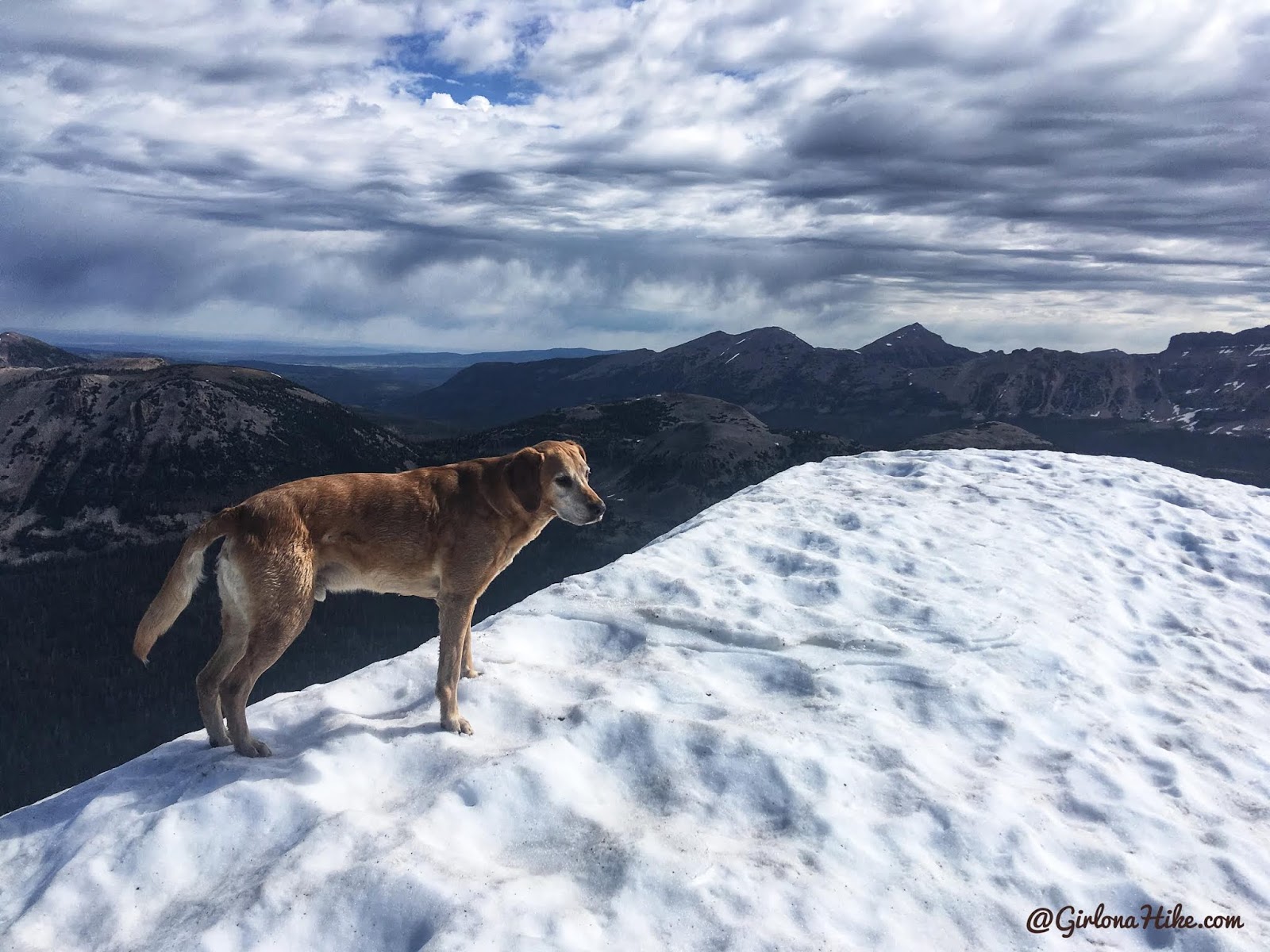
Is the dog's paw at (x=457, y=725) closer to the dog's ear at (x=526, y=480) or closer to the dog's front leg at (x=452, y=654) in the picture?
the dog's front leg at (x=452, y=654)

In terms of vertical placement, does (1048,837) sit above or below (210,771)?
below

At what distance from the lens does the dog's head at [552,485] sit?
Answer: 7688 millimetres

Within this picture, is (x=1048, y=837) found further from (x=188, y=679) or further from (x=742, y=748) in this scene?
(x=188, y=679)

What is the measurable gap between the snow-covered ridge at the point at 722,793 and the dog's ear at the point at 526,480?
213cm

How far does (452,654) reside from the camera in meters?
7.43

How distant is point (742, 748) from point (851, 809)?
1.08 m

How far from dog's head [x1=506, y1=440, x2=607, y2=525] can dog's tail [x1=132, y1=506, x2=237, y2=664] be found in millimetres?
2664

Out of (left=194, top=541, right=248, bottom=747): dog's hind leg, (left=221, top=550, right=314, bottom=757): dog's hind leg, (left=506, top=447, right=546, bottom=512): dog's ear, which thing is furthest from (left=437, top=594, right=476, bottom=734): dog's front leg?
(left=194, top=541, right=248, bottom=747): dog's hind leg

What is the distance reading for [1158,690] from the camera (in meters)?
8.84

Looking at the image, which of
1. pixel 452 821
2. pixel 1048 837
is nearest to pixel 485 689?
pixel 452 821

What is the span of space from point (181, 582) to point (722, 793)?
17.2ft

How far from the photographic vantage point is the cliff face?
150 m

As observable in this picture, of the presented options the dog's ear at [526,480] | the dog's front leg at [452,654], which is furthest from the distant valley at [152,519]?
the dog's ear at [526,480]

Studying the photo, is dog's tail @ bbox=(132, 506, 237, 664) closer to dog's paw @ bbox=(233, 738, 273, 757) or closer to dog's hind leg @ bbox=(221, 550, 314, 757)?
dog's hind leg @ bbox=(221, 550, 314, 757)
